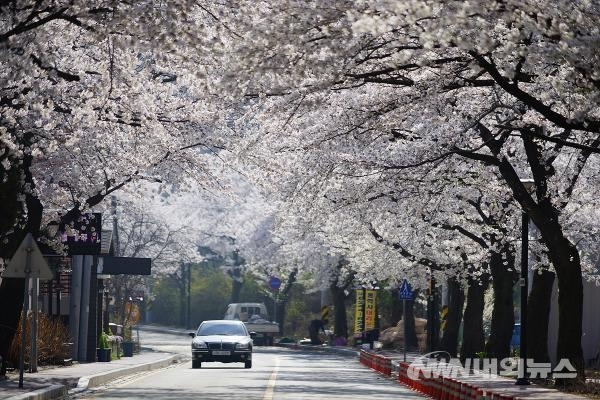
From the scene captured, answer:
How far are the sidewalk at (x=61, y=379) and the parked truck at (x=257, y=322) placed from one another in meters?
31.5

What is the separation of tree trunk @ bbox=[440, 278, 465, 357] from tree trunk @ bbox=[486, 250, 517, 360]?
25.9ft

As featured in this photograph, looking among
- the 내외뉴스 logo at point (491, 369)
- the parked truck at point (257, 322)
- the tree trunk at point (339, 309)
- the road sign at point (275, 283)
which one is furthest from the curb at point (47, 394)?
the road sign at point (275, 283)

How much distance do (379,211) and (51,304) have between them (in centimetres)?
1309

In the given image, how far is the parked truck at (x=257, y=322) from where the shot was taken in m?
72.6

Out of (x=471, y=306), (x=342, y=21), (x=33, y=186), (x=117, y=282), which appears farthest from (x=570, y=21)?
(x=117, y=282)

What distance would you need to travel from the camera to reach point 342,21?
16375mm

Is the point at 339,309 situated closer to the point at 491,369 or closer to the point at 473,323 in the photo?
the point at 473,323

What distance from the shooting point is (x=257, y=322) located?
239 feet

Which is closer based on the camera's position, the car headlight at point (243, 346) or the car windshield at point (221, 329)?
the car headlight at point (243, 346)

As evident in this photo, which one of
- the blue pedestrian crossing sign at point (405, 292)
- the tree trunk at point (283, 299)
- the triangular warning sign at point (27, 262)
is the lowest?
the triangular warning sign at point (27, 262)

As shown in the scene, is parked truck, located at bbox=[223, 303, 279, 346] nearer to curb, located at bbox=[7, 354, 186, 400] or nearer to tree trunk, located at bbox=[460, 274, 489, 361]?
curb, located at bbox=[7, 354, 186, 400]

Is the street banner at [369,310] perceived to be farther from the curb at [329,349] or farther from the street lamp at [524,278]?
the street lamp at [524,278]

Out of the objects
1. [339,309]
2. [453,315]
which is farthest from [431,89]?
[339,309]

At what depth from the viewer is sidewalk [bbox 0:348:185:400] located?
2206 centimetres
